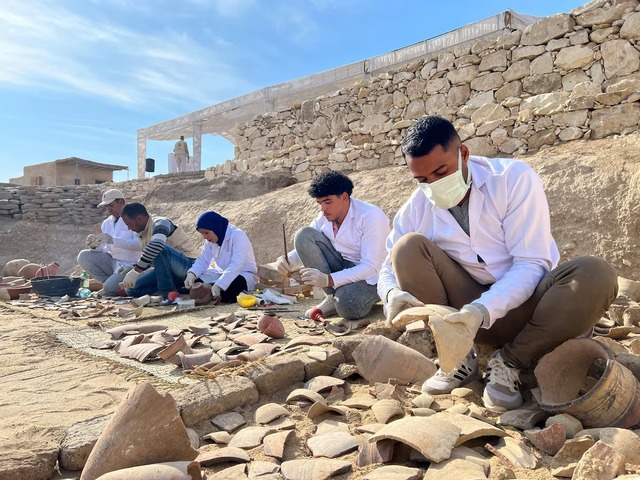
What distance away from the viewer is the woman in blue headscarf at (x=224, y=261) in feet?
15.8

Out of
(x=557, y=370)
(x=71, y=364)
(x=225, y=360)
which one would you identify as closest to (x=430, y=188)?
(x=557, y=370)

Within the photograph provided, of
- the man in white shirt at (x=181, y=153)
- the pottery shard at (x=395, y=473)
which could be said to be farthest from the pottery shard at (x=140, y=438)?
the man in white shirt at (x=181, y=153)

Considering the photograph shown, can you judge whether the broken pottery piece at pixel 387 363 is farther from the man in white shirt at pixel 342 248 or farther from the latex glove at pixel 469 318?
the man in white shirt at pixel 342 248

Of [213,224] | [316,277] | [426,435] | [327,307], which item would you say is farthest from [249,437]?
[213,224]

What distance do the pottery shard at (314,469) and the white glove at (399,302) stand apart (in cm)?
74

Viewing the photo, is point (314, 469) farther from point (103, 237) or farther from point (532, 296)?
point (103, 237)

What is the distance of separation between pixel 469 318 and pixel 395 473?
0.63 metres

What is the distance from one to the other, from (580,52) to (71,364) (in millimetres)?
5857

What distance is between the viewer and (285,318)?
12.8 feet

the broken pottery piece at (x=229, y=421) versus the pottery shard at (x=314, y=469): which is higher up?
the pottery shard at (x=314, y=469)

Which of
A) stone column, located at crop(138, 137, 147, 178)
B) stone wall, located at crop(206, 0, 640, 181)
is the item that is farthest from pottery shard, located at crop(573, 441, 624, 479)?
stone column, located at crop(138, 137, 147, 178)

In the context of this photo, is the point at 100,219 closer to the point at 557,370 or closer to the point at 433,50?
the point at 433,50

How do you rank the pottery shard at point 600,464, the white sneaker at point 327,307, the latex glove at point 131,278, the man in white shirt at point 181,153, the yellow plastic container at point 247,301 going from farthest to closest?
the man in white shirt at point 181,153 → the latex glove at point 131,278 → the yellow plastic container at point 247,301 → the white sneaker at point 327,307 → the pottery shard at point 600,464

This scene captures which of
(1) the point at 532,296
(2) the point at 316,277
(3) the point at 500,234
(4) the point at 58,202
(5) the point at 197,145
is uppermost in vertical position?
(5) the point at 197,145
